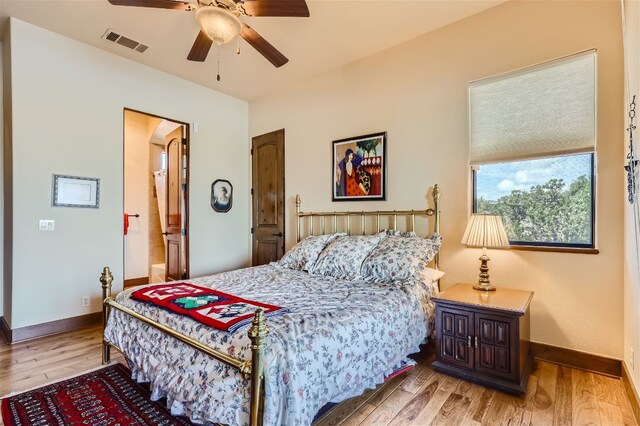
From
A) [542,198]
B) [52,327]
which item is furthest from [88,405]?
[542,198]

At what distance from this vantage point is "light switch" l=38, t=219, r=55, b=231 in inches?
122

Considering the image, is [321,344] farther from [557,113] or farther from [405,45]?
[405,45]

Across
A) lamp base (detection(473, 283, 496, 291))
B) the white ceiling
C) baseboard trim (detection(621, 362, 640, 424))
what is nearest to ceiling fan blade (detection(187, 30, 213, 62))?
the white ceiling

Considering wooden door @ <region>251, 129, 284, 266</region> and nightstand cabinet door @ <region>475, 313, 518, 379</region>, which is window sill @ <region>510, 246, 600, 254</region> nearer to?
nightstand cabinet door @ <region>475, 313, 518, 379</region>

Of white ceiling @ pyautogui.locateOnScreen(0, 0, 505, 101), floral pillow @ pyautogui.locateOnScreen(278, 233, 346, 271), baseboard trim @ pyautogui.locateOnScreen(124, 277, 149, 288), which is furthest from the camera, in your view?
baseboard trim @ pyautogui.locateOnScreen(124, 277, 149, 288)

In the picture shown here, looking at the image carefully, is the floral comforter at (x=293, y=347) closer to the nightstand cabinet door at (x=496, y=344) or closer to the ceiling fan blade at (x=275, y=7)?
the nightstand cabinet door at (x=496, y=344)

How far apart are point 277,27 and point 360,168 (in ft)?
5.43

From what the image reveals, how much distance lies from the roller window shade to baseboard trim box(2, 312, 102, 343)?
4277 mm

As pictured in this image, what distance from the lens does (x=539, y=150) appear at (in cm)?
249

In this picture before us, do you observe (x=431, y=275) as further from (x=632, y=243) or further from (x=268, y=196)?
(x=268, y=196)

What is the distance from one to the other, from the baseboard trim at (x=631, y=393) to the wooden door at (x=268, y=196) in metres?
3.53

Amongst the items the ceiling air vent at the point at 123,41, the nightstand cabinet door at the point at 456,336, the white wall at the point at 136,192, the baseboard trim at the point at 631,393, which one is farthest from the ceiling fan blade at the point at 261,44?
the white wall at the point at 136,192

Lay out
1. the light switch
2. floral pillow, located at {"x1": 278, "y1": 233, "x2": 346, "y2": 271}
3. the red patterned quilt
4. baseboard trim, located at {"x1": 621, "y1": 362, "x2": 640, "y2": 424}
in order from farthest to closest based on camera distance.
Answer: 1. floral pillow, located at {"x1": 278, "y1": 233, "x2": 346, "y2": 271}
2. the light switch
3. baseboard trim, located at {"x1": 621, "y1": 362, "x2": 640, "y2": 424}
4. the red patterned quilt

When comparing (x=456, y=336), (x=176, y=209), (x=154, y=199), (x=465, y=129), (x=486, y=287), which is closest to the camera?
(x=456, y=336)
